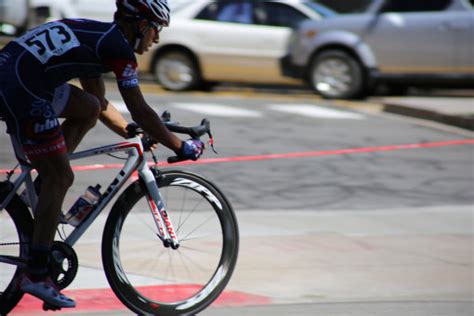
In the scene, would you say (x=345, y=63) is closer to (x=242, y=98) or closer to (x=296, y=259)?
(x=242, y=98)

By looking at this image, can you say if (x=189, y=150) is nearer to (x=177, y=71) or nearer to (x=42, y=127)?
(x=42, y=127)

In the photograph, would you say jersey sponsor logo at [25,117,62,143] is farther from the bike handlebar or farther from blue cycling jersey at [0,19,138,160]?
the bike handlebar

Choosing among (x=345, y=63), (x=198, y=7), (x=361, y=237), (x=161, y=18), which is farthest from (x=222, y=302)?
(x=198, y=7)

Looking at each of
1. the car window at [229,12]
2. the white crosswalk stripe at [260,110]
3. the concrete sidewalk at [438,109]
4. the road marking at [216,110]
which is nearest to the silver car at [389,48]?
the concrete sidewalk at [438,109]

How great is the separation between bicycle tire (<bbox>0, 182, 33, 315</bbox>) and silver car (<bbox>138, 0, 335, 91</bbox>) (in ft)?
38.5

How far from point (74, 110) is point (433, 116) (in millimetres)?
9554

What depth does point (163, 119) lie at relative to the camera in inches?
201

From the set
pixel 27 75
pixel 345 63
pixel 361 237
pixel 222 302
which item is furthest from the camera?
pixel 345 63

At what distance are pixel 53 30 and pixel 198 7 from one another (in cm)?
1234

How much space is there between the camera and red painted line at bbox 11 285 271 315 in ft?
17.1

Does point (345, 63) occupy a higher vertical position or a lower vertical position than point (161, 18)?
lower

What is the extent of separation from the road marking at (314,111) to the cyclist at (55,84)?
923cm

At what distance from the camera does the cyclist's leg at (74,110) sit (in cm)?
495

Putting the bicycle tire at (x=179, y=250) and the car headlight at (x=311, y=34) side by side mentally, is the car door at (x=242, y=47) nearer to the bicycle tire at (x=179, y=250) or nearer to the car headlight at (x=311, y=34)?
the car headlight at (x=311, y=34)
